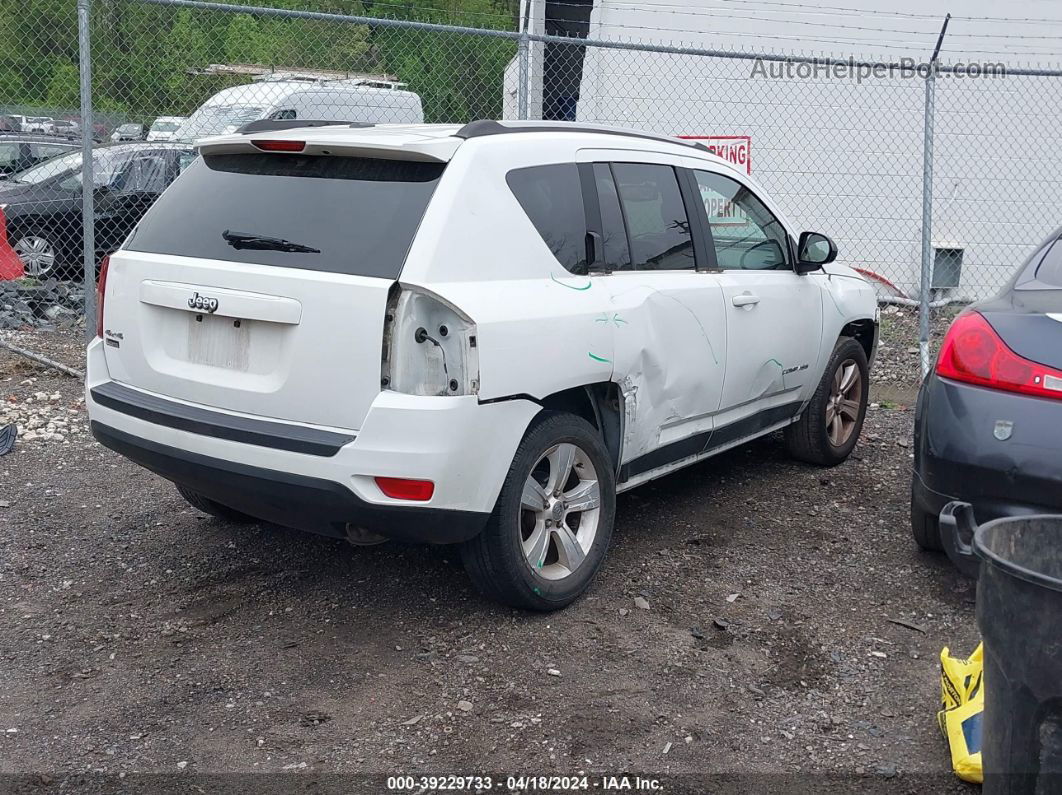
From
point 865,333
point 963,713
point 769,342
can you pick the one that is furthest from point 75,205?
point 963,713

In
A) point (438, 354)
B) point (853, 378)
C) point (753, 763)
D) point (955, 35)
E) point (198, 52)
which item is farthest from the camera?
point (198, 52)

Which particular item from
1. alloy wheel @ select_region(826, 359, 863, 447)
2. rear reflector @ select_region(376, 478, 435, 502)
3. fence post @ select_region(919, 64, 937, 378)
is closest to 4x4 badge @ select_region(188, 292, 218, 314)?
rear reflector @ select_region(376, 478, 435, 502)

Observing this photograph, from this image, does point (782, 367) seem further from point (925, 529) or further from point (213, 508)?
point (213, 508)

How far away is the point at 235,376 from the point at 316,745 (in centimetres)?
126

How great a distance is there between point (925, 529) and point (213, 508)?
3149 mm

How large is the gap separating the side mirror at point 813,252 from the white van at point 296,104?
8574 millimetres

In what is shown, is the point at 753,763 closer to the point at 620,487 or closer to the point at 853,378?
the point at 620,487

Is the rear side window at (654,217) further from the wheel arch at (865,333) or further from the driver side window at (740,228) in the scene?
the wheel arch at (865,333)

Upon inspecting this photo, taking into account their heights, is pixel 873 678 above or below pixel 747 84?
below

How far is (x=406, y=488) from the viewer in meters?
3.52

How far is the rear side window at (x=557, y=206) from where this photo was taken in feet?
13.3

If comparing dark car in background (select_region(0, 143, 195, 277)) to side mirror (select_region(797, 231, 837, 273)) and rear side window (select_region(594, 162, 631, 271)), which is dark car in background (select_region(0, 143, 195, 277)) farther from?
rear side window (select_region(594, 162, 631, 271))

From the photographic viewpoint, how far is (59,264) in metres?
11.6

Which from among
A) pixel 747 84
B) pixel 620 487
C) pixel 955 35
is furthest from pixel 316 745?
pixel 955 35
